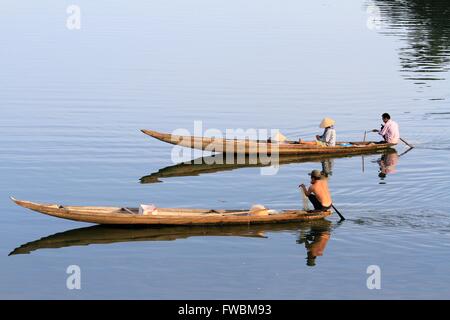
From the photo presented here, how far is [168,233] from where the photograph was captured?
22.1 metres

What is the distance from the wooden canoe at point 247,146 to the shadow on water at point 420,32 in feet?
42.7

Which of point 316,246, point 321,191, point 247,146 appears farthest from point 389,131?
point 316,246

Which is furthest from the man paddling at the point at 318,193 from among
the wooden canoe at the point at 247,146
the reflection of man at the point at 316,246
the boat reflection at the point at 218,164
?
the wooden canoe at the point at 247,146

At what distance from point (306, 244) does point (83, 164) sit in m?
8.63

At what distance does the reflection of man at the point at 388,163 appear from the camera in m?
27.9

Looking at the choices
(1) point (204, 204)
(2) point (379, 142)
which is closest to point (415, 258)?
(1) point (204, 204)

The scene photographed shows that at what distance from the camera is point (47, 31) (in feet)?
171

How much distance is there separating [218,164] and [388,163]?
4728mm

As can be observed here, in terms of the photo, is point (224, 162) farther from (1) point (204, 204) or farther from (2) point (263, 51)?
(2) point (263, 51)

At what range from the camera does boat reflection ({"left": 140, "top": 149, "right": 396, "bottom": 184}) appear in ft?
90.8

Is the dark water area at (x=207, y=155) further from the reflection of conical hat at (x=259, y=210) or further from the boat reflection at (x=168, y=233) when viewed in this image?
the reflection of conical hat at (x=259, y=210)
